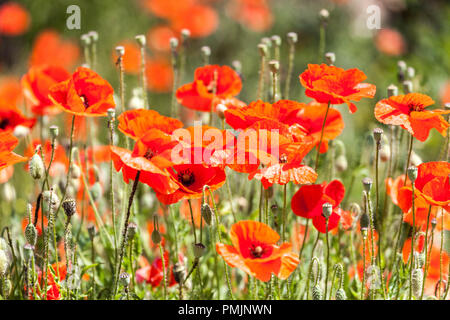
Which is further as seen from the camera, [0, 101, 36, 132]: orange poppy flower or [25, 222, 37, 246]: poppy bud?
[0, 101, 36, 132]: orange poppy flower

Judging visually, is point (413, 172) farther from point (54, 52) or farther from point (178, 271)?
point (54, 52)

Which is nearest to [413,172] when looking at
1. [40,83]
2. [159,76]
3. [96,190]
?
[96,190]

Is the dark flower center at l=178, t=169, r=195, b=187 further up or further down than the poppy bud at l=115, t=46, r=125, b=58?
further down

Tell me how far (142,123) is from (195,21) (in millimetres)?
2713

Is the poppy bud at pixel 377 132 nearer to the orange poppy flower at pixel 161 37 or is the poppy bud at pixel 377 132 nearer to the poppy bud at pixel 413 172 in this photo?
the poppy bud at pixel 413 172

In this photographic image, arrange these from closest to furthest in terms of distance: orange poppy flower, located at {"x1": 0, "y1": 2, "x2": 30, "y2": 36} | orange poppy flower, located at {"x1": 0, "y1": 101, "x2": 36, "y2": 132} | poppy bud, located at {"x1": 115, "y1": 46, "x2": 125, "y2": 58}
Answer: poppy bud, located at {"x1": 115, "y1": 46, "x2": 125, "y2": 58}
orange poppy flower, located at {"x1": 0, "y1": 101, "x2": 36, "y2": 132}
orange poppy flower, located at {"x1": 0, "y1": 2, "x2": 30, "y2": 36}

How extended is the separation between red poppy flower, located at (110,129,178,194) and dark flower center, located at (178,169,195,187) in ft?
0.20

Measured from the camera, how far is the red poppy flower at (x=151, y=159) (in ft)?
2.79

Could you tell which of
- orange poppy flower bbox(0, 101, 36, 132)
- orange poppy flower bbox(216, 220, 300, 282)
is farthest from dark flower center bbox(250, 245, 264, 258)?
orange poppy flower bbox(0, 101, 36, 132)

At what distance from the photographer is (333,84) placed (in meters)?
0.95

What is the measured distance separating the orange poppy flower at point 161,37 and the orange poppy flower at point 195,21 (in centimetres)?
9

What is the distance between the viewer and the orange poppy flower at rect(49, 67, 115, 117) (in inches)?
37.8

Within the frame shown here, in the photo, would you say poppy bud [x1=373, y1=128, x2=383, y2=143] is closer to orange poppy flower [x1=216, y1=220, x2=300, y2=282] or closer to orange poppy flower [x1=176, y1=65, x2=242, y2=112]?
orange poppy flower [x1=216, y1=220, x2=300, y2=282]

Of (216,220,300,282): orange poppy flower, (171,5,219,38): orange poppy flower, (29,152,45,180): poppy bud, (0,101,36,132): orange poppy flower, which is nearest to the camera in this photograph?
(216,220,300,282): orange poppy flower
